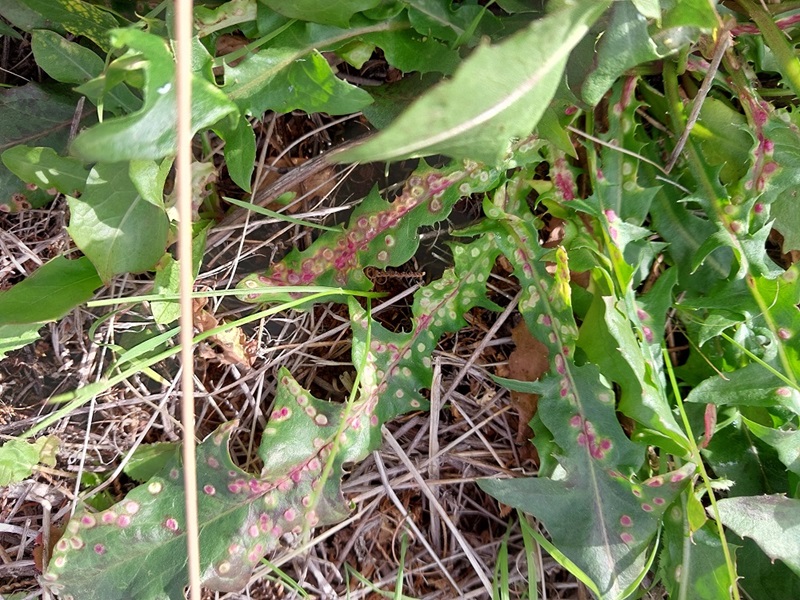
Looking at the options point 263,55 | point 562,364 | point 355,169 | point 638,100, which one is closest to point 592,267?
point 562,364

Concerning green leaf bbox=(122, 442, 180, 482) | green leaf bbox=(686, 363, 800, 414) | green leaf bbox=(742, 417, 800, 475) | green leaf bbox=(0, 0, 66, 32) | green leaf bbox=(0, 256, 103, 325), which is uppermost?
green leaf bbox=(0, 0, 66, 32)

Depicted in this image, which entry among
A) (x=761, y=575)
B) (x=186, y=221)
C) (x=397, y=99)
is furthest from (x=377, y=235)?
(x=761, y=575)

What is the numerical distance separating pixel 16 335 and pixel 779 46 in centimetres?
141

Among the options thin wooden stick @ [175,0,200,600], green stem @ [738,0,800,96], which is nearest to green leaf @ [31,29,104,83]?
thin wooden stick @ [175,0,200,600]

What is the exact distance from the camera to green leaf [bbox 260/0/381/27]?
91 cm

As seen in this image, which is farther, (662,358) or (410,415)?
(410,415)

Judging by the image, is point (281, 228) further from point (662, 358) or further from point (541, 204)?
point (662, 358)

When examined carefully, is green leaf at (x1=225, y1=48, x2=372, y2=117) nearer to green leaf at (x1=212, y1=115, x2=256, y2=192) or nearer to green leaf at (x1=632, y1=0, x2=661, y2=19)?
green leaf at (x1=212, y1=115, x2=256, y2=192)

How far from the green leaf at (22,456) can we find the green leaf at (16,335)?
0.59 ft

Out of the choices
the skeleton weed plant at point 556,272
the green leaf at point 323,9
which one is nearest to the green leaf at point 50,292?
the skeleton weed plant at point 556,272

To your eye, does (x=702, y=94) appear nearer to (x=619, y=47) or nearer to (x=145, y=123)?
(x=619, y=47)

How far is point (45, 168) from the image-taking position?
3.43 ft

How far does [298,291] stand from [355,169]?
0.30 m

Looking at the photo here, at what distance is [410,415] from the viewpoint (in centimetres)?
118
